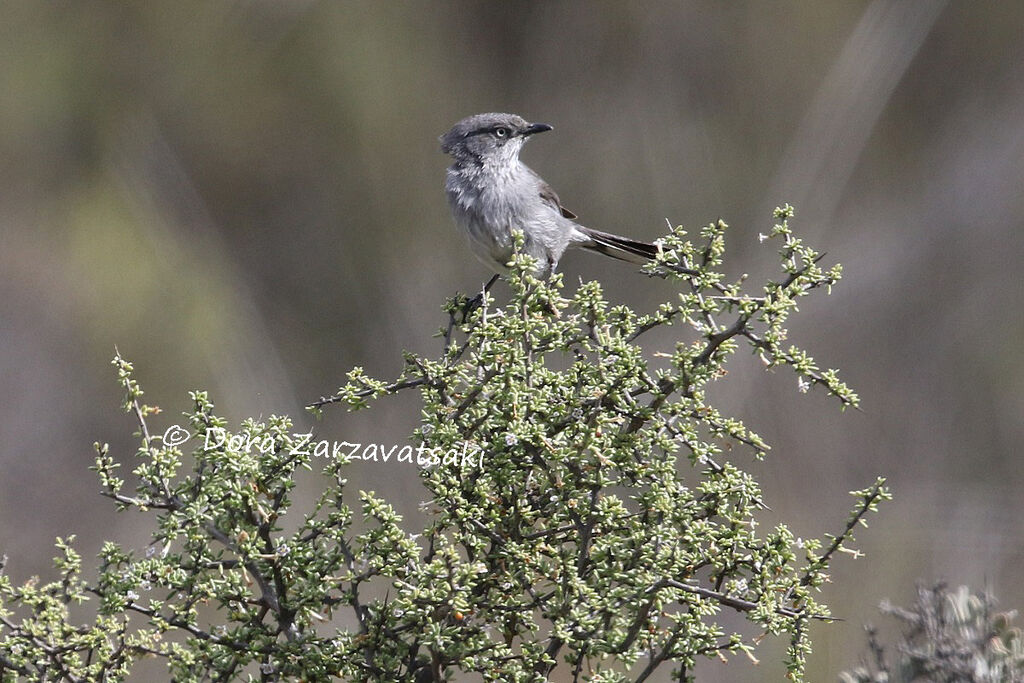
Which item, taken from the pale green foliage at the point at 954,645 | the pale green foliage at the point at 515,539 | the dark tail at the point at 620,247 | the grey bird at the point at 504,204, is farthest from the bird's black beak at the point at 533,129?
the pale green foliage at the point at 954,645

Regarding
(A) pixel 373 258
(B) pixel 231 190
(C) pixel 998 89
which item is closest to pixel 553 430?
(A) pixel 373 258

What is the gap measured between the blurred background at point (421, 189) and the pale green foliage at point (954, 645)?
3995mm

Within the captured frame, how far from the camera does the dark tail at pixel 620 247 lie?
115 inches

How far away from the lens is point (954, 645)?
1415 mm

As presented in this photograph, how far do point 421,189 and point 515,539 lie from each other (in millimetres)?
5012

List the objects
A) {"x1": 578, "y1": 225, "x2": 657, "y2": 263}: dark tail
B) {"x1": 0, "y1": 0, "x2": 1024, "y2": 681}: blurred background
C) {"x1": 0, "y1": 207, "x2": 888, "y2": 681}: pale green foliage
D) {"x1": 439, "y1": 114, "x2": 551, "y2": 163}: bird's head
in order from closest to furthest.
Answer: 1. {"x1": 0, "y1": 207, "x2": 888, "y2": 681}: pale green foliage
2. {"x1": 578, "y1": 225, "x2": 657, "y2": 263}: dark tail
3. {"x1": 439, "y1": 114, "x2": 551, "y2": 163}: bird's head
4. {"x1": 0, "y1": 0, "x2": 1024, "y2": 681}: blurred background

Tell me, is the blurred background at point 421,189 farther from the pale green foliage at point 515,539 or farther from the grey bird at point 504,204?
the pale green foliage at point 515,539

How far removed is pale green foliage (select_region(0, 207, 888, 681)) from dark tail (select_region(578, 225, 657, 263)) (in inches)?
54.2

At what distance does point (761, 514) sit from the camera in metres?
5.05

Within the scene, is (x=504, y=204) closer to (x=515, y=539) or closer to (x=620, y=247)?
(x=620, y=247)

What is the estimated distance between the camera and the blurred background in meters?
5.79

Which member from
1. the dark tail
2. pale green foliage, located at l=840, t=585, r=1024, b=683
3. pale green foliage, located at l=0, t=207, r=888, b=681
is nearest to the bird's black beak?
the dark tail

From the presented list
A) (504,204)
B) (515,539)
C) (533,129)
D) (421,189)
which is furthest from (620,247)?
(421,189)

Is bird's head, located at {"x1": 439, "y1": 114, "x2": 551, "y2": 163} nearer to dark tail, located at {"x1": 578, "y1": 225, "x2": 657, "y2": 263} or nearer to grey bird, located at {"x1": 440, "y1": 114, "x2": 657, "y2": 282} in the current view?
grey bird, located at {"x1": 440, "y1": 114, "x2": 657, "y2": 282}
